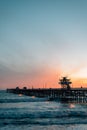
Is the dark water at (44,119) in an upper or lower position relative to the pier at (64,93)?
lower

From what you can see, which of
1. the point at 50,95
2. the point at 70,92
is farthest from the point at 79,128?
the point at 50,95

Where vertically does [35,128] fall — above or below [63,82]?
below

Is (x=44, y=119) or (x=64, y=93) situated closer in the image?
(x=44, y=119)

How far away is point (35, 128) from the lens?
19.5 metres

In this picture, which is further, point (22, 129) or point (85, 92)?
point (85, 92)

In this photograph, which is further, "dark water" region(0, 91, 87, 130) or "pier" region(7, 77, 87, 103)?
"pier" region(7, 77, 87, 103)

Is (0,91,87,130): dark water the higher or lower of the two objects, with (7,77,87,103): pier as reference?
lower

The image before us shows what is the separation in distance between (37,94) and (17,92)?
116 ft

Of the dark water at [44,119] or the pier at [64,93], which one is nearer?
the dark water at [44,119]

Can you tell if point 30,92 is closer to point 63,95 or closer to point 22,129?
point 63,95

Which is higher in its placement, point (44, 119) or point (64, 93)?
point (64, 93)

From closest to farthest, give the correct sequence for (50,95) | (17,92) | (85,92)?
(85,92), (50,95), (17,92)

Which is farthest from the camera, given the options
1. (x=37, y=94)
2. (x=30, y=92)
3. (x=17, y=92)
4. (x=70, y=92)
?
(x=17, y=92)

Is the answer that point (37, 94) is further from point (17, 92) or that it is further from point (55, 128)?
point (55, 128)
